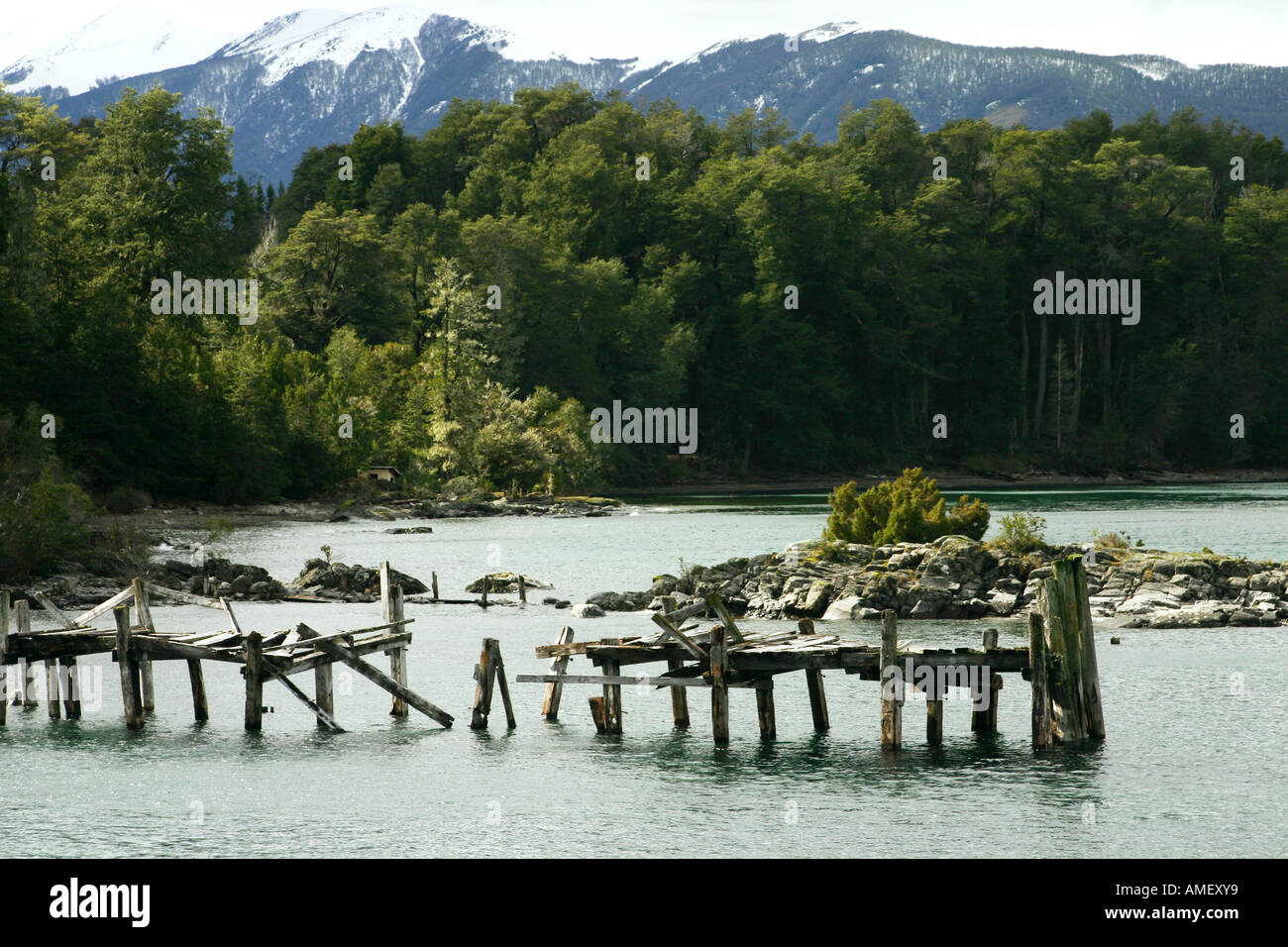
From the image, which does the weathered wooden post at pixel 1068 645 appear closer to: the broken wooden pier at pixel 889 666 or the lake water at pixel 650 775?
the broken wooden pier at pixel 889 666

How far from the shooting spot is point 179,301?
81438mm

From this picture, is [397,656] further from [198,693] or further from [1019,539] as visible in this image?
[1019,539]

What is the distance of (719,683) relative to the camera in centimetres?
2191

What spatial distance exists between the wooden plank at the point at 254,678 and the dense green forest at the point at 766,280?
60026 mm

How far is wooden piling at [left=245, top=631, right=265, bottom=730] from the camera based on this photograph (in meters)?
22.5

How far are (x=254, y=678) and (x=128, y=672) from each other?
220 centimetres

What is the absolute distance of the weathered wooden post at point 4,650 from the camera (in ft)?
79.3

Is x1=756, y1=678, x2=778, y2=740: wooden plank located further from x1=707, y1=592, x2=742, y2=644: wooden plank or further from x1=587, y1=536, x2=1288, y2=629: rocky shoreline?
x1=587, y1=536, x2=1288, y2=629: rocky shoreline

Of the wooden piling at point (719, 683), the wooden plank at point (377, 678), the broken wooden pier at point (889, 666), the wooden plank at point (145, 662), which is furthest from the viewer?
the wooden plank at point (145, 662)

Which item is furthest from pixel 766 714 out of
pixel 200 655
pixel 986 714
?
pixel 200 655

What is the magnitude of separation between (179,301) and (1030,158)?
67240mm

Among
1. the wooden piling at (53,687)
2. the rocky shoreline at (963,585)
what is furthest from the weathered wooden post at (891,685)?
the rocky shoreline at (963,585)

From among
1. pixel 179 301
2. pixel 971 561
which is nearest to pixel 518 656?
pixel 971 561
